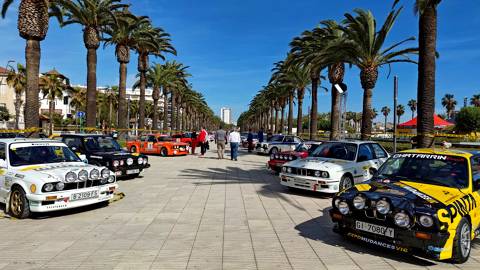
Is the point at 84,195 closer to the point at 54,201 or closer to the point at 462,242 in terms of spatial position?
the point at 54,201

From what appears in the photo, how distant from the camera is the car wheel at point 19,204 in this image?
262 inches

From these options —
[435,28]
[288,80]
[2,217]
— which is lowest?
[2,217]

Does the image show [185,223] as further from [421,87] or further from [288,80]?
[288,80]

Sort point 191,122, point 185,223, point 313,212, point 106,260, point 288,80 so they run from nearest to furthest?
1. point 106,260
2. point 185,223
3. point 313,212
4. point 288,80
5. point 191,122

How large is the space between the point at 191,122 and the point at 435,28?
88228 mm

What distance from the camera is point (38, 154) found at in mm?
7711

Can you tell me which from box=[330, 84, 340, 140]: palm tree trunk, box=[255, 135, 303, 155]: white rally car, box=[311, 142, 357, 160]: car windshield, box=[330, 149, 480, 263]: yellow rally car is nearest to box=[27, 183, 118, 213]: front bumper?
box=[330, 149, 480, 263]: yellow rally car

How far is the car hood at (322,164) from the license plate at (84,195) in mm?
5178

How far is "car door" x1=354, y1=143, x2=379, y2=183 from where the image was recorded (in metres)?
9.49

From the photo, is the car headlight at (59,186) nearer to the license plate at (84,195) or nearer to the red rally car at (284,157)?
the license plate at (84,195)

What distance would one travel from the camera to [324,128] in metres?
122

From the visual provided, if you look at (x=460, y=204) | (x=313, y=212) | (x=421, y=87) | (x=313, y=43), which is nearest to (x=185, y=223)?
A: (x=313, y=212)

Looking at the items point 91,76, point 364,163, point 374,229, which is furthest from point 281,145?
point 374,229

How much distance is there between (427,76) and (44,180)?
37.1 feet
